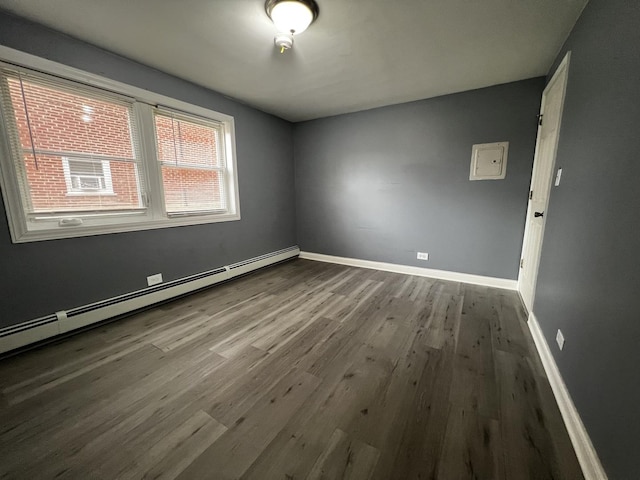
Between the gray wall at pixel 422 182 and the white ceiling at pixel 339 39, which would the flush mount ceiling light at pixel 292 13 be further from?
the gray wall at pixel 422 182

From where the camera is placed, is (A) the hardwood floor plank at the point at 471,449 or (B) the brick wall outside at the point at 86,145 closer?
(A) the hardwood floor plank at the point at 471,449

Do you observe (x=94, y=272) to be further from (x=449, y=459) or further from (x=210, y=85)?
(x=449, y=459)

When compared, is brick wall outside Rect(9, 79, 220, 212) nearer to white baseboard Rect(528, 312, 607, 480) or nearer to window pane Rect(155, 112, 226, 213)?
window pane Rect(155, 112, 226, 213)

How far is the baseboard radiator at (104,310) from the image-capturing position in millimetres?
1905

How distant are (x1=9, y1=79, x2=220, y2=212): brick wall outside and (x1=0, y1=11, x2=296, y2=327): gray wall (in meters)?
0.28

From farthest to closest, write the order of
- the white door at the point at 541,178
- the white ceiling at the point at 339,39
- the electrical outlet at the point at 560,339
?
the white door at the point at 541,178, the white ceiling at the point at 339,39, the electrical outlet at the point at 560,339

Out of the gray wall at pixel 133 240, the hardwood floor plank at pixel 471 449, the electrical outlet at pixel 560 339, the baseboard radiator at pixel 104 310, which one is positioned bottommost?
the hardwood floor plank at pixel 471 449

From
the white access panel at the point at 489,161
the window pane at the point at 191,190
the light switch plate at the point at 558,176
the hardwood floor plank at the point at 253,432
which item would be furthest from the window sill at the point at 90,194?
the white access panel at the point at 489,161

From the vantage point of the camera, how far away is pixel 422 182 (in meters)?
3.56

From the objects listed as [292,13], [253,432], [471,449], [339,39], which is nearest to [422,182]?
[339,39]

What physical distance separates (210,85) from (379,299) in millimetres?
3293

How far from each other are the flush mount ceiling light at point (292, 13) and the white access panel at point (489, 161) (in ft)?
8.30

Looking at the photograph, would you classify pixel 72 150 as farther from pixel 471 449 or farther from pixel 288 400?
pixel 471 449

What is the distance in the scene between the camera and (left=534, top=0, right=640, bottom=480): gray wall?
3.10 ft
